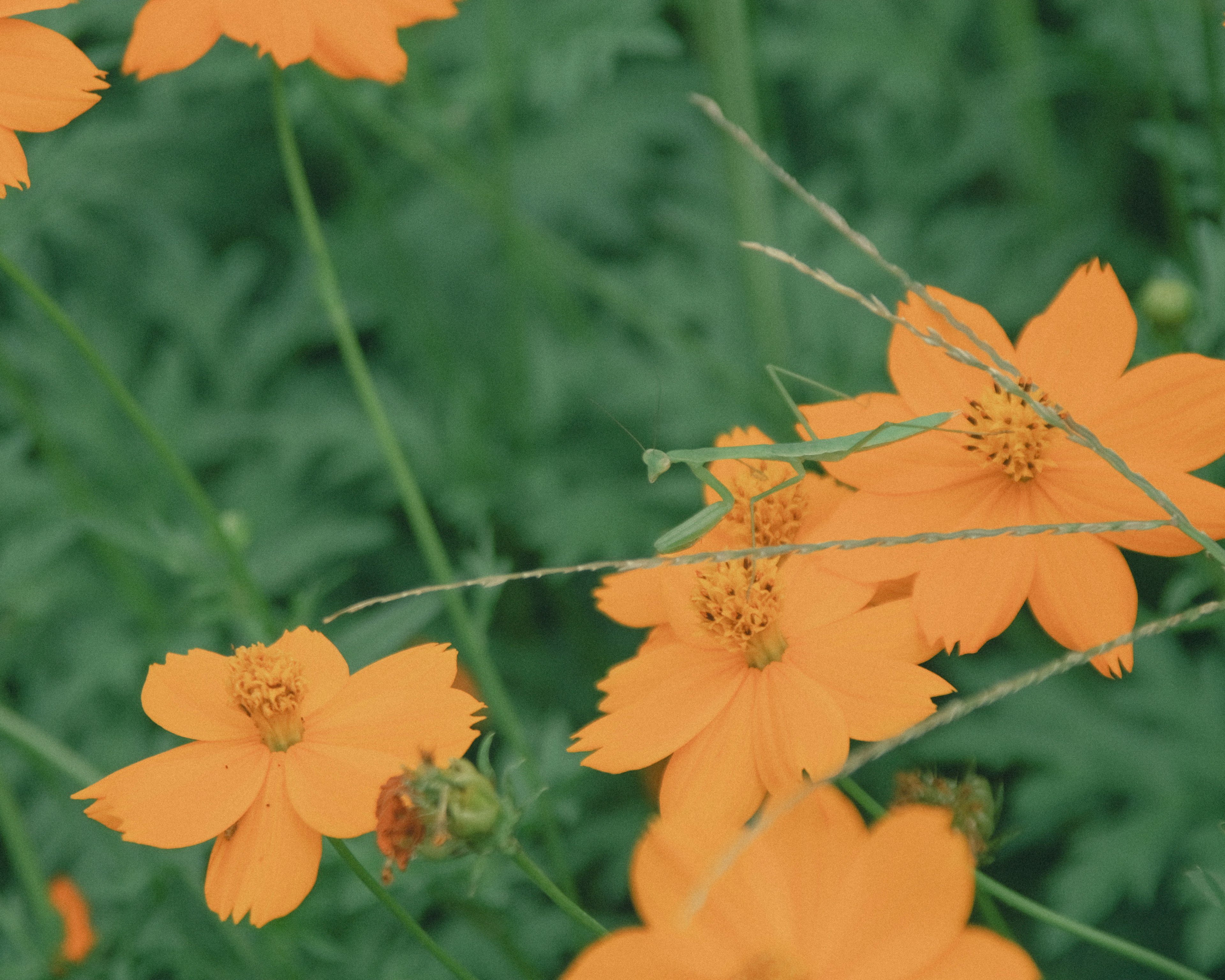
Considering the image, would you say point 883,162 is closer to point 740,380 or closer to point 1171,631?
point 740,380

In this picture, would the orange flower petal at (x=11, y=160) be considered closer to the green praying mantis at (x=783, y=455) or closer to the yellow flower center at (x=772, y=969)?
the green praying mantis at (x=783, y=455)

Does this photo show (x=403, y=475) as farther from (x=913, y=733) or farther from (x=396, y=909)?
(x=913, y=733)

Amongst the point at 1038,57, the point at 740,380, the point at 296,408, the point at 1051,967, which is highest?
the point at 1038,57

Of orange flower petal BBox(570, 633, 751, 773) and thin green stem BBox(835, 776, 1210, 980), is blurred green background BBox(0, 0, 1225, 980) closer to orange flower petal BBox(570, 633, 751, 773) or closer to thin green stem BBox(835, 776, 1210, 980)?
orange flower petal BBox(570, 633, 751, 773)

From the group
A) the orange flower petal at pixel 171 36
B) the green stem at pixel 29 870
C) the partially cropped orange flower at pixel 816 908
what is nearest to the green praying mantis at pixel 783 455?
the partially cropped orange flower at pixel 816 908

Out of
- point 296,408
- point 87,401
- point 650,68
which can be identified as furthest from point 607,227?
point 87,401

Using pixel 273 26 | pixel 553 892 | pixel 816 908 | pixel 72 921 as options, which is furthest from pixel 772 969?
pixel 72 921
